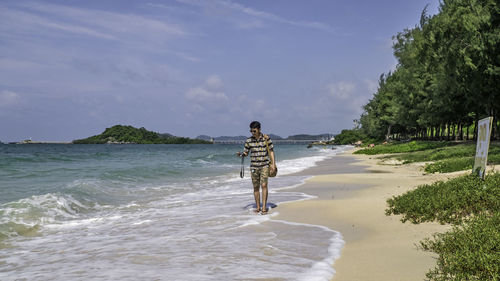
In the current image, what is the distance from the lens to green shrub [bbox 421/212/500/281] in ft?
13.4

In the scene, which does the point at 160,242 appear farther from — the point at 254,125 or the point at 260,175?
the point at 254,125

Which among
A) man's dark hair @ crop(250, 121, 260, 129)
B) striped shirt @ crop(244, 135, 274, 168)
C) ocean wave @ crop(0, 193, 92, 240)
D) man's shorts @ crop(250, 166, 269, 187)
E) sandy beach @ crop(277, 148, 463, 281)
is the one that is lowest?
ocean wave @ crop(0, 193, 92, 240)

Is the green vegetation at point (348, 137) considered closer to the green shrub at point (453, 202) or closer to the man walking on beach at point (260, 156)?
the man walking on beach at point (260, 156)

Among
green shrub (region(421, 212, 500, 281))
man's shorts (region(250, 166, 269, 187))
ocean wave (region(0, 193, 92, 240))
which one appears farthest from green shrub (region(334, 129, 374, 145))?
green shrub (region(421, 212, 500, 281))

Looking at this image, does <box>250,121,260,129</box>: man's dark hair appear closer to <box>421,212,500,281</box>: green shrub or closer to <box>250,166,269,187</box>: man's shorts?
<box>250,166,269,187</box>: man's shorts

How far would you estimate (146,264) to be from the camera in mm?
5602

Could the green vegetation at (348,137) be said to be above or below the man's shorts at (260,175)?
above

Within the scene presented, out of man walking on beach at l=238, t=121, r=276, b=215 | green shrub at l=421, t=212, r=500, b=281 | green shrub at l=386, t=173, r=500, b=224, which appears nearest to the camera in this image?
green shrub at l=421, t=212, r=500, b=281

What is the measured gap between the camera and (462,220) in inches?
258

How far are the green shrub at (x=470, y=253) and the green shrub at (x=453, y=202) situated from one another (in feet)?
3.65

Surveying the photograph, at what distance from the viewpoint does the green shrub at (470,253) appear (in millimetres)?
4078

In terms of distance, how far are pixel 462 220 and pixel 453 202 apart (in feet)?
1.57

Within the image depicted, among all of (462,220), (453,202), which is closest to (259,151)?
(453,202)

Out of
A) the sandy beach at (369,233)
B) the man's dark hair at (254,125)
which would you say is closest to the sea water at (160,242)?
the sandy beach at (369,233)
